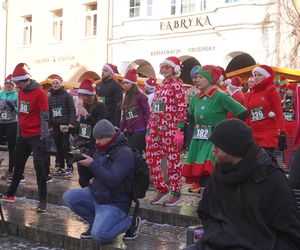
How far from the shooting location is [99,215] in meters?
5.23

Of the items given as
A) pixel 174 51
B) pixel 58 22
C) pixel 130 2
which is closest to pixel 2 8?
pixel 58 22

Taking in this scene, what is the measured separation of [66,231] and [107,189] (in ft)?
3.42

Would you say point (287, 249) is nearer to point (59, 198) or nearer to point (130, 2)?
point (59, 198)

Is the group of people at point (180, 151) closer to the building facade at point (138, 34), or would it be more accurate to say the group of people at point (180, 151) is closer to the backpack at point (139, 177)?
the backpack at point (139, 177)

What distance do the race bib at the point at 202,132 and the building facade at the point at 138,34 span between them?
41.2 ft

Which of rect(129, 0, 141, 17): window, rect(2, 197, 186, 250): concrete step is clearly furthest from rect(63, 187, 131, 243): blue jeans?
rect(129, 0, 141, 17): window

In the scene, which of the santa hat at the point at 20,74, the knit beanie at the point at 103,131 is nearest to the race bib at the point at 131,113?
the santa hat at the point at 20,74

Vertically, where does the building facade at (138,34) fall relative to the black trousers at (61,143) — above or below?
above

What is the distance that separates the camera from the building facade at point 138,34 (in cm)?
1878

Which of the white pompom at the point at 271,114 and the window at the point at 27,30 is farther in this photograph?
the window at the point at 27,30

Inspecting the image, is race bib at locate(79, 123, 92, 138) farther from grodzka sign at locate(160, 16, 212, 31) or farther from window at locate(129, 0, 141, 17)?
window at locate(129, 0, 141, 17)

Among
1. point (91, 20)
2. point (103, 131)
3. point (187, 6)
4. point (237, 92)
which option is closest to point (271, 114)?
point (237, 92)

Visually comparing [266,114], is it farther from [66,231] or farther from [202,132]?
[66,231]

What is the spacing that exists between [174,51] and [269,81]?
15.2m
